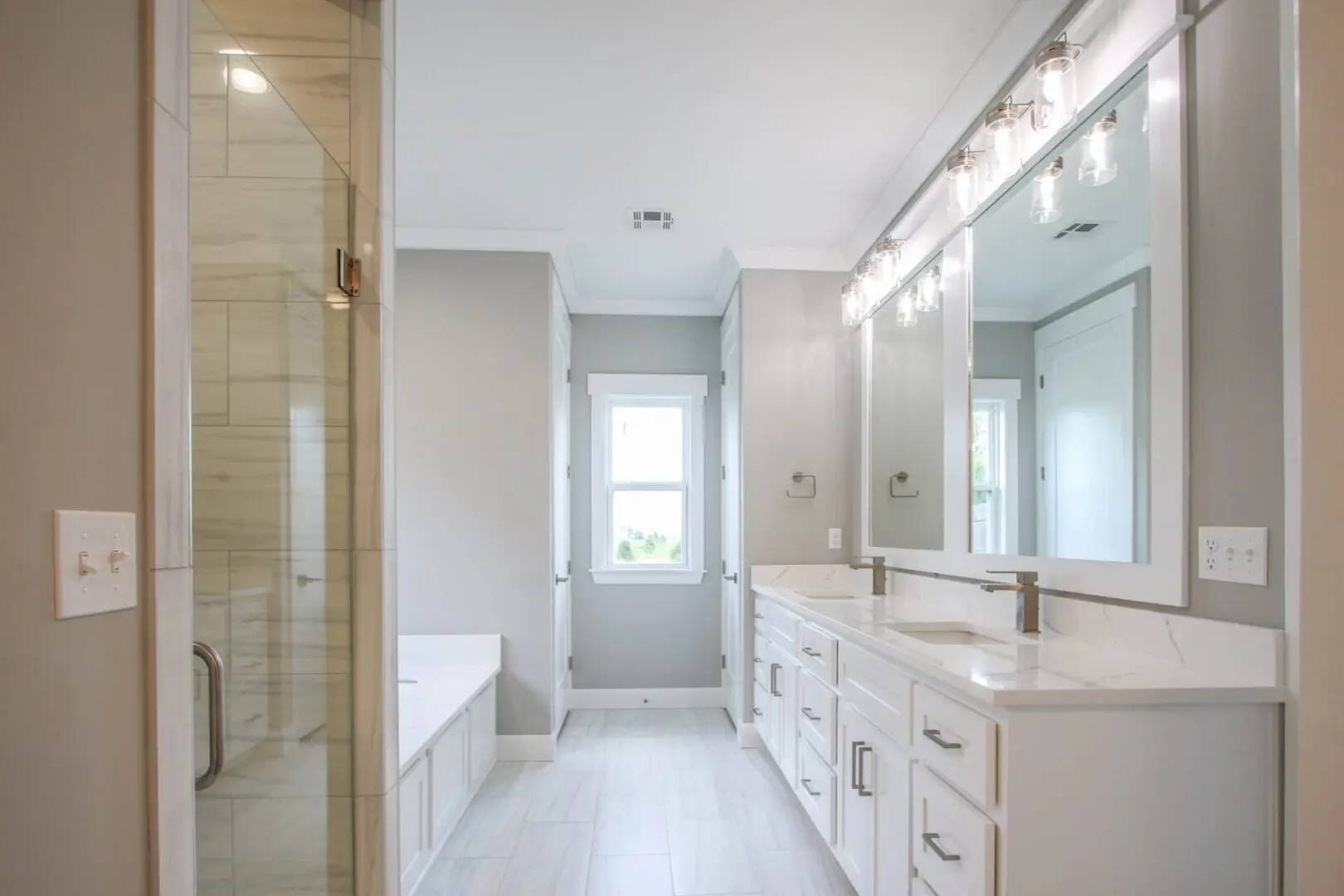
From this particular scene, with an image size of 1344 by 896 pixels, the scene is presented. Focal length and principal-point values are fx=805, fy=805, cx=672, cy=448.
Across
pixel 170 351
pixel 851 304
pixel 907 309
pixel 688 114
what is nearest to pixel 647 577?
pixel 851 304

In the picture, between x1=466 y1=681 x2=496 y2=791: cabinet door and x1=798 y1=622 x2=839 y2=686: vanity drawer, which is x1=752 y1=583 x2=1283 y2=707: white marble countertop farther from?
x1=466 y1=681 x2=496 y2=791: cabinet door

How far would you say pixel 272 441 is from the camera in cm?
152

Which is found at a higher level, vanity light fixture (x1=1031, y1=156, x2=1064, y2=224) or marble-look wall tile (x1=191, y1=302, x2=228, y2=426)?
vanity light fixture (x1=1031, y1=156, x2=1064, y2=224)

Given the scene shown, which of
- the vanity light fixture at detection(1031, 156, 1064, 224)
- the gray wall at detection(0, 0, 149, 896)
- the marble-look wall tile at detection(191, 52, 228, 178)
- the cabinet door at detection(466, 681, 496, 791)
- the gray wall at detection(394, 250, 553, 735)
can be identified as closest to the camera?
the gray wall at detection(0, 0, 149, 896)

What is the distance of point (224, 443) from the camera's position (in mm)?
1413

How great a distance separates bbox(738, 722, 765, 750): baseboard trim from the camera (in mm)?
4188

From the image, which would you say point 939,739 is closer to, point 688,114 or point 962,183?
point 962,183

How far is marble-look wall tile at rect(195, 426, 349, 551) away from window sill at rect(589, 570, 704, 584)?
3483mm

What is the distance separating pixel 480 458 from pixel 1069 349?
2.77 metres

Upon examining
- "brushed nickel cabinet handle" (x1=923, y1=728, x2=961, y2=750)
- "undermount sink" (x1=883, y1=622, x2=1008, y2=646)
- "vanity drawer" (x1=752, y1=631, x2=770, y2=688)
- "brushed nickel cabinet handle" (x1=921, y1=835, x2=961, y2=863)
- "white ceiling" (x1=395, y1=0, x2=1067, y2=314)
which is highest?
"white ceiling" (x1=395, y1=0, x2=1067, y2=314)

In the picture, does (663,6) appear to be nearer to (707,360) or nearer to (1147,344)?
(1147,344)

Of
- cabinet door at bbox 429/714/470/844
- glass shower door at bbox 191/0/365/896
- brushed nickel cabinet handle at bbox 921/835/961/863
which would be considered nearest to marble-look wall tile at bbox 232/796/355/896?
glass shower door at bbox 191/0/365/896

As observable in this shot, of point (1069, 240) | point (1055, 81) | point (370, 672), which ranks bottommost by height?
point (370, 672)

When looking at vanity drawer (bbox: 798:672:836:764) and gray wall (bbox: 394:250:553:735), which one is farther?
gray wall (bbox: 394:250:553:735)
